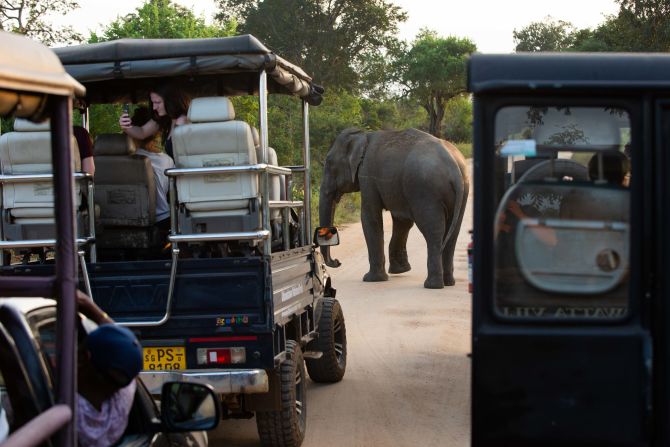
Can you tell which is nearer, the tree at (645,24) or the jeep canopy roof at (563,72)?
the jeep canopy roof at (563,72)

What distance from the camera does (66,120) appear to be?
8.70 ft

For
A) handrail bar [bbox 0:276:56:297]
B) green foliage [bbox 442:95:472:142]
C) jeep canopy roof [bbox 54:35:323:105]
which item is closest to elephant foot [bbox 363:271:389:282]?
jeep canopy roof [bbox 54:35:323:105]

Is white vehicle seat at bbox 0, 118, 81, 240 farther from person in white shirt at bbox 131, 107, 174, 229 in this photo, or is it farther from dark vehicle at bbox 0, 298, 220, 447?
dark vehicle at bbox 0, 298, 220, 447

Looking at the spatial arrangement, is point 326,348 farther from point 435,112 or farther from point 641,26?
point 435,112

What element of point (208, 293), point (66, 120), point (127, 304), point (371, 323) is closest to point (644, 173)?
point (66, 120)

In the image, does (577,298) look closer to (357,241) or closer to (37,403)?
(37,403)

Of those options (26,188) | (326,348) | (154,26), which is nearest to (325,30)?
(154,26)

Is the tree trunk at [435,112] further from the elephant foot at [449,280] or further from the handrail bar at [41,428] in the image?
the handrail bar at [41,428]

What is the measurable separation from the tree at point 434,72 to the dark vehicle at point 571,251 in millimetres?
46687

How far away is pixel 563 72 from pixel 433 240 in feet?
39.2

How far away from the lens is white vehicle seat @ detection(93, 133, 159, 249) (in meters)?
6.94

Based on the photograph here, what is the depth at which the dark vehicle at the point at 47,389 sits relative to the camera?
2816 mm

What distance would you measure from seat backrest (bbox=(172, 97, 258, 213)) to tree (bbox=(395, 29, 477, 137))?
144ft

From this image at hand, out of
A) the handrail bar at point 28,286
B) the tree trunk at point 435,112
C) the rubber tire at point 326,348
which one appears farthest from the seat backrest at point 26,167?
the tree trunk at point 435,112
